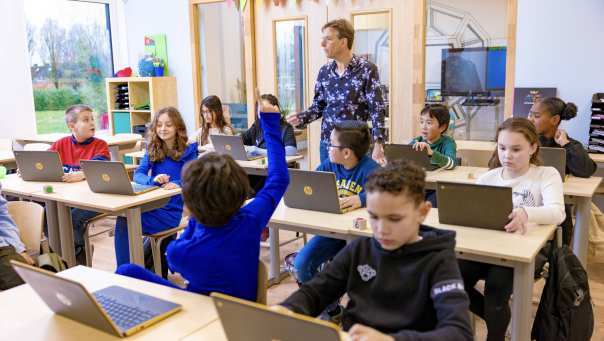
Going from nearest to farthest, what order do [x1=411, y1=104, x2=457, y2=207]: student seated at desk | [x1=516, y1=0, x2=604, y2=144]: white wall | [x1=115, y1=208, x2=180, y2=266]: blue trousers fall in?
[x1=115, y1=208, x2=180, y2=266]: blue trousers < [x1=411, y1=104, x2=457, y2=207]: student seated at desk < [x1=516, y1=0, x2=604, y2=144]: white wall

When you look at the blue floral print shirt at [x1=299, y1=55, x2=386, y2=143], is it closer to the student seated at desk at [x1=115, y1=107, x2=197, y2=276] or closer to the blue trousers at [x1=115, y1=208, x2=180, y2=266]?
the student seated at desk at [x1=115, y1=107, x2=197, y2=276]

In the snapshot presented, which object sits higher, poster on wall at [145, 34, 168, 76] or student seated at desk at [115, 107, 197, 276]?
poster on wall at [145, 34, 168, 76]

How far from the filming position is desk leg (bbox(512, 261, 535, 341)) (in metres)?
1.96

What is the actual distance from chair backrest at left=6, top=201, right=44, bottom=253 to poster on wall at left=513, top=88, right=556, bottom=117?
366cm

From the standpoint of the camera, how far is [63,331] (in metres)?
1.41

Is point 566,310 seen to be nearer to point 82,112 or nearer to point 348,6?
point 82,112

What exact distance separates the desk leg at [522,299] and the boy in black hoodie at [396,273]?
0.61 m

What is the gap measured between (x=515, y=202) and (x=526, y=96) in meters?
2.45

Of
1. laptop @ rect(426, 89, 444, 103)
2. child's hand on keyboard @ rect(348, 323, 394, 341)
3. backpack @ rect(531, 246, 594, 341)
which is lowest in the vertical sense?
backpack @ rect(531, 246, 594, 341)

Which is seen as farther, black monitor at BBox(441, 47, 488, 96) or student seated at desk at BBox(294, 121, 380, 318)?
black monitor at BBox(441, 47, 488, 96)

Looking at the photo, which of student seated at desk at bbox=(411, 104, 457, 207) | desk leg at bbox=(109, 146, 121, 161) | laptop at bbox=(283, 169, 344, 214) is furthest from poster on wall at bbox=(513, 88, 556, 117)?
desk leg at bbox=(109, 146, 121, 161)

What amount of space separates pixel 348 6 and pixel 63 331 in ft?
15.0

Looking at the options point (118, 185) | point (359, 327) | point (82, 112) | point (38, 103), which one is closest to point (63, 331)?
point (359, 327)

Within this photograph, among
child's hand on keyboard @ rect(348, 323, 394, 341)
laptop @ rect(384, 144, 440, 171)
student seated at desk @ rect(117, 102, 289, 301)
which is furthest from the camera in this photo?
laptop @ rect(384, 144, 440, 171)
